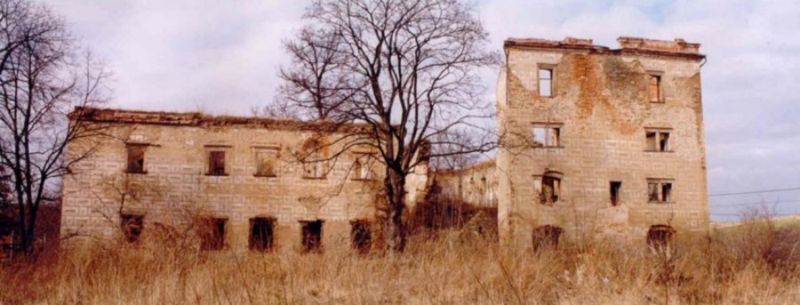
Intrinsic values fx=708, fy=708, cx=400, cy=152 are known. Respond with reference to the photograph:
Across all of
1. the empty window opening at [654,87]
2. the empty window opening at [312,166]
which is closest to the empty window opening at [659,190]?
the empty window opening at [654,87]

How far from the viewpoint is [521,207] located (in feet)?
96.9

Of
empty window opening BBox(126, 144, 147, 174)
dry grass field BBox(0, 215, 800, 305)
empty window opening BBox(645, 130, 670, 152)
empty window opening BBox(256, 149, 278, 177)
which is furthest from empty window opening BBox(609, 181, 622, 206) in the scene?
dry grass field BBox(0, 215, 800, 305)

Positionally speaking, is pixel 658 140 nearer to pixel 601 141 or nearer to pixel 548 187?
pixel 601 141

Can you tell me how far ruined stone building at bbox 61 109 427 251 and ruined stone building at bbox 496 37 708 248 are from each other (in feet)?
21.8

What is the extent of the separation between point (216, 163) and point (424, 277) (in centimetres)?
2301

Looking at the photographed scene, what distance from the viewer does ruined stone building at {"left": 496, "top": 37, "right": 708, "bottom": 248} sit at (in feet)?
98.3

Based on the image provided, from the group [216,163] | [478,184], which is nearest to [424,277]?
[216,163]

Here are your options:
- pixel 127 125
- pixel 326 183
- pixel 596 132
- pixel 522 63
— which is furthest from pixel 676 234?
pixel 127 125

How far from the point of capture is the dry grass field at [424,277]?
7.02 metres

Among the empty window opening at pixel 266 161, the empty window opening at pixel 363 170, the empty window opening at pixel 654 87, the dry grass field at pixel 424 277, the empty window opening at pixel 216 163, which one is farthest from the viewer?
the empty window opening at pixel 654 87

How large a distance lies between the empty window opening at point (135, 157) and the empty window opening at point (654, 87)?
22097 mm

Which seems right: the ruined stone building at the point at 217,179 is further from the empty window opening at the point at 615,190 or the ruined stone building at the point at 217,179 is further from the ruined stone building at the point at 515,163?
the empty window opening at the point at 615,190

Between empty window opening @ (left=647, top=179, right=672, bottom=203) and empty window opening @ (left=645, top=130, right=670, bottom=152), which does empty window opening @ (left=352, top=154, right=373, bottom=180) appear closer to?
empty window opening @ (left=647, top=179, right=672, bottom=203)

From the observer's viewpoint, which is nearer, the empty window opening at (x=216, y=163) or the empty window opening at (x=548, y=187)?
the empty window opening at (x=216, y=163)
